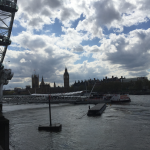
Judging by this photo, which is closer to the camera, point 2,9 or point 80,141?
point 80,141

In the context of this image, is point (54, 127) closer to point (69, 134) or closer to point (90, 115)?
point (69, 134)

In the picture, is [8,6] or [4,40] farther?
[4,40]

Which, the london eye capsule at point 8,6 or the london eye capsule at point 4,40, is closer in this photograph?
the london eye capsule at point 8,6

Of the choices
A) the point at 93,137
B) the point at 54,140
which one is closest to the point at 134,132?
the point at 93,137

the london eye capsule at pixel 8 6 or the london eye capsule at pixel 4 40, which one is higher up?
the london eye capsule at pixel 8 6

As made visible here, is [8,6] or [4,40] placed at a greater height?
[8,6]

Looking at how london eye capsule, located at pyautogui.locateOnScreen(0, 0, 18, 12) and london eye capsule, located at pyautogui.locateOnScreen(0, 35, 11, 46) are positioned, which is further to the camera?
london eye capsule, located at pyautogui.locateOnScreen(0, 35, 11, 46)

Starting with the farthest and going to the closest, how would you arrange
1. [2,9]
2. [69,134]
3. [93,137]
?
[2,9] → [69,134] → [93,137]

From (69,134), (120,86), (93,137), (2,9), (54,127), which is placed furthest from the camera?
(120,86)

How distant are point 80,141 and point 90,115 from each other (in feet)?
54.2

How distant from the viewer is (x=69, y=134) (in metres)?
19.5

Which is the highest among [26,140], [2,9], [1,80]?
[2,9]

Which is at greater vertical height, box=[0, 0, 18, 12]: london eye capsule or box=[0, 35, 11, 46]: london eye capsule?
box=[0, 0, 18, 12]: london eye capsule

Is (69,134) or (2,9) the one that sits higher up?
(2,9)
